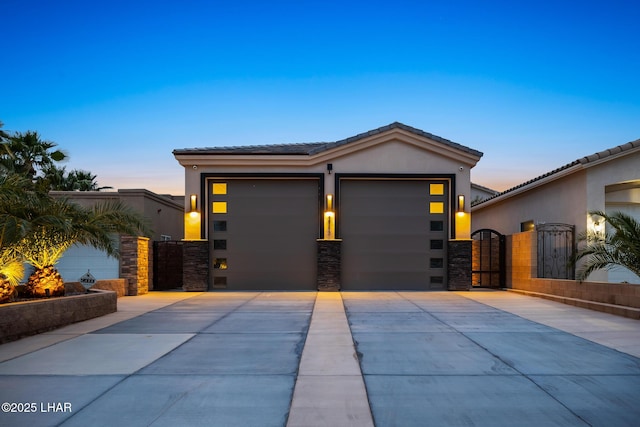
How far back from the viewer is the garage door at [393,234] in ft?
56.7

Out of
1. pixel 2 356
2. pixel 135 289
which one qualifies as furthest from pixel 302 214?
pixel 2 356

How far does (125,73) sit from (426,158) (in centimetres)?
1376

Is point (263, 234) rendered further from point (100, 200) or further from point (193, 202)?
point (100, 200)

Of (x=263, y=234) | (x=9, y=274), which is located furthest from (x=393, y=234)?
(x=9, y=274)

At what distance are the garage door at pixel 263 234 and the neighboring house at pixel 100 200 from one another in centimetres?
277

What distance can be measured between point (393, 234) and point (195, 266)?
7.76m

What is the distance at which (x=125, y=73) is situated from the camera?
19766mm

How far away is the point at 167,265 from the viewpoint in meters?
18.0

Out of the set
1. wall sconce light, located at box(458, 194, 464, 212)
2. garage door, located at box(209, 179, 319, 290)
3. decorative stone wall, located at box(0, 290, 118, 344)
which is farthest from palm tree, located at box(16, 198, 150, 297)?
wall sconce light, located at box(458, 194, 464, 212)

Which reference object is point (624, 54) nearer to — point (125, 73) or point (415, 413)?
point (415, 413)

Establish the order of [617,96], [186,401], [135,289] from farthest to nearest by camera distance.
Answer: [617,96] < [135,289] < [186,401]

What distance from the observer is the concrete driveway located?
4262mm

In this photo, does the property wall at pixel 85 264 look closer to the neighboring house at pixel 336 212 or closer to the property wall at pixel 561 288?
the neighboring house at pixel 336 212

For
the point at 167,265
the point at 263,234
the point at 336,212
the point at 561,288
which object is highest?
the point at 336,212
